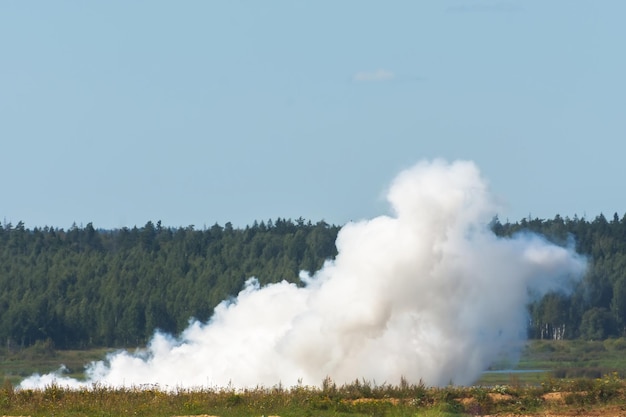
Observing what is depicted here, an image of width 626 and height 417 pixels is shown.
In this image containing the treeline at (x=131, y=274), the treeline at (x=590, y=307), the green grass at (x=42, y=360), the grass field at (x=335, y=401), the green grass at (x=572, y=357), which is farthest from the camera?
the treeline at (x=131, y=274)

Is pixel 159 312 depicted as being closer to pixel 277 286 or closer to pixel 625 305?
pixel 625 305

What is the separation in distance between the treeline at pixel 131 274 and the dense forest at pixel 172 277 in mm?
159

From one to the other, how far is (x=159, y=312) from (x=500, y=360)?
224ft

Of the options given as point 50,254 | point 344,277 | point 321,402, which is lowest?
point 321,402

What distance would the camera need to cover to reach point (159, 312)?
397ft

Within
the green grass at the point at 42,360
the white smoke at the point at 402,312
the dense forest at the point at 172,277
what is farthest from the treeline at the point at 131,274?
the white smoke at the point at 402,312

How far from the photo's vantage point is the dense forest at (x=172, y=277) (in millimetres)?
118188

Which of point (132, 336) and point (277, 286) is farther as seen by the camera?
point (132, 336)

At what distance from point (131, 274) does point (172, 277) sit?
4.68m

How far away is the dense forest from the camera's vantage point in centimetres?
11819

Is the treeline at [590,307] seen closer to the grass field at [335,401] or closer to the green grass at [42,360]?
the green grass at [42,360]

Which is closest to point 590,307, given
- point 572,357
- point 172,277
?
point 572,357

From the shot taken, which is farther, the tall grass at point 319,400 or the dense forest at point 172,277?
the dense forest at point 172,277

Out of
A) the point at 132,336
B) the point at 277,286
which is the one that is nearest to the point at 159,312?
the point at 132,336
